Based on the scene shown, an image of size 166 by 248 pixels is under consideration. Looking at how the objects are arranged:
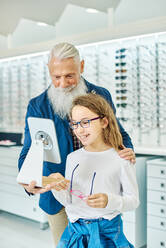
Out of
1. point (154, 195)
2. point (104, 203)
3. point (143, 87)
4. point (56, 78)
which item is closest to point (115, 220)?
point (104, 203)

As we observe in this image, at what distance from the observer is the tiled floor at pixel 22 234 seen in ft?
11.1

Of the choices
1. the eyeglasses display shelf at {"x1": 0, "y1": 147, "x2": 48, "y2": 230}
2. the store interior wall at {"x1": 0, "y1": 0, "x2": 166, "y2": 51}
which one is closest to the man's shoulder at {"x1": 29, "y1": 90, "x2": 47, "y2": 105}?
the eyeglasses display shelf at {"x1": 0, "y1": 147, "x2": 48, "y2": 230}

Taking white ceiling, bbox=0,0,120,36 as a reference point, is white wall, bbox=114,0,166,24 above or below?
below

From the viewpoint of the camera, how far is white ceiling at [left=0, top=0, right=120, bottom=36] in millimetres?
3885

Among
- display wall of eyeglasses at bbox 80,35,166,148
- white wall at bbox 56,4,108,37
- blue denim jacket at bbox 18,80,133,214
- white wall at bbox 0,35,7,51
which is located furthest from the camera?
white wall at bbox 0,35,7,51

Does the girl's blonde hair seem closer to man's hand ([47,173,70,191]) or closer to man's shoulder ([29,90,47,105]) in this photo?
man's hand ([47,173,70,191])

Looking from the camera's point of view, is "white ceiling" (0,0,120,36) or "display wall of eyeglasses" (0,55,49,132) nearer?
"white ceiling" (0,0,120,36)

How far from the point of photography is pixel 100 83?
420 cm

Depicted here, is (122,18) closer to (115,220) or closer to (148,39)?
(148,39)

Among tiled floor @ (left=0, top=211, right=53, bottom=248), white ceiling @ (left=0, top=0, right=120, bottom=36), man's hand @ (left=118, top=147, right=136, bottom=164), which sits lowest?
tiled floor @ (left=0, top=211, right=53, bottom=248)

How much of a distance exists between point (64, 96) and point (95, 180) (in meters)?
0.59

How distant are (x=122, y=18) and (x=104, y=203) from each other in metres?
3.10

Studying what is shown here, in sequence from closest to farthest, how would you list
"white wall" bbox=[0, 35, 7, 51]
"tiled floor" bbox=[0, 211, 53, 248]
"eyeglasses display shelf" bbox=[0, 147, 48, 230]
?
1. "tiled floor" bbox=[0, 211, 53, 248]
2. "eyeglasses display shelf" bbox=[0, 147, 48, 230]
3. "white wall" bbox=[0, 35, 7, 51]

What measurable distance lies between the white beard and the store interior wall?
7.54 feet
